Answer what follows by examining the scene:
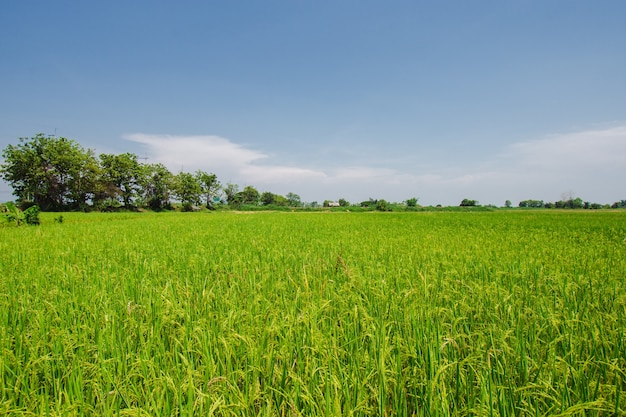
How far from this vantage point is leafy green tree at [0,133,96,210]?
147ft

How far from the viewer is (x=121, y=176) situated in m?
55.5

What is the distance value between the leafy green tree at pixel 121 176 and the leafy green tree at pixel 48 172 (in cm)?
418

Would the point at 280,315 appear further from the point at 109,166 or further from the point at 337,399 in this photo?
the point at 109,166

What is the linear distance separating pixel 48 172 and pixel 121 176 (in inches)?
449

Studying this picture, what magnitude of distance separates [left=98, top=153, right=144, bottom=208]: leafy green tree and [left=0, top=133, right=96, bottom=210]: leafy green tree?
418 cm

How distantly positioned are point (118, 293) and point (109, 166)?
63.7 meters

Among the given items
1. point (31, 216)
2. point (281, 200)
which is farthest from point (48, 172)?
point (281, 200)

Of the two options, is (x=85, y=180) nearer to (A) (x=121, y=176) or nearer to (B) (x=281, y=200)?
(A) (x=121, y=176)

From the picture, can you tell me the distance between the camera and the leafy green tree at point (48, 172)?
44.9 metres

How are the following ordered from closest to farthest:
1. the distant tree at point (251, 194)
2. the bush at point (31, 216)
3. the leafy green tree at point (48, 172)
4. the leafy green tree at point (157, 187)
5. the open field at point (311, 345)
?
the open field at point (311, 345), the bush at point (31, 216), the leafy green tree at point (48, 172), the leafy green tree at point (157, 187), the distant tree at point (251, 194)

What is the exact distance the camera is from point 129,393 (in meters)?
1.54

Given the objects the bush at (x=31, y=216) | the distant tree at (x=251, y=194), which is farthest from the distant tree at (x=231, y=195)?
the bush at (x=31, y=216)

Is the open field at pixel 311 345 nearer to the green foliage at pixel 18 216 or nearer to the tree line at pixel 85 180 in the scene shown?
the green foliage at pixel 18 216

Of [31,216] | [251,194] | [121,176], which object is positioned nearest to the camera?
[31,216]
